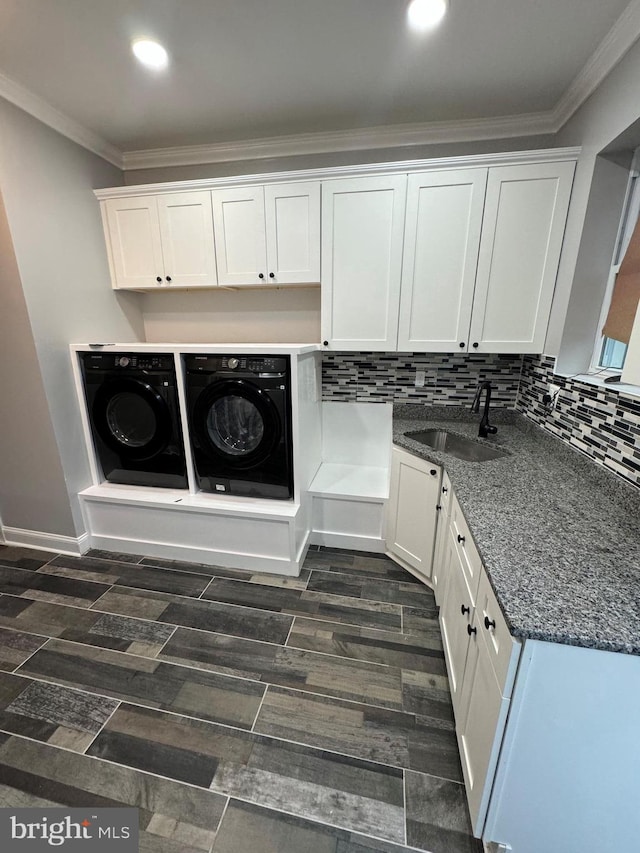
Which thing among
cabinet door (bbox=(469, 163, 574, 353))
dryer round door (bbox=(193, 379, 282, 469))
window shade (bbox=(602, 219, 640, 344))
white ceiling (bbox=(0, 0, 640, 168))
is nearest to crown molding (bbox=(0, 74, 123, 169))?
white ceiling (bbox=(0, 0, 640, 168))

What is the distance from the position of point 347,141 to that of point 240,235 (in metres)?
0.91

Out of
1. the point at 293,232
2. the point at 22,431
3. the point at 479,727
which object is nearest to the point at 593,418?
the point at 479,727

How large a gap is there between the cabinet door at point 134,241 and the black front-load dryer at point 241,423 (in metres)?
0.84

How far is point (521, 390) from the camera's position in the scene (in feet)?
7.38

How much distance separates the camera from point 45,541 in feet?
7.67

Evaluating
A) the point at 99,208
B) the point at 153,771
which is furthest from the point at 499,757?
the point at 99,208

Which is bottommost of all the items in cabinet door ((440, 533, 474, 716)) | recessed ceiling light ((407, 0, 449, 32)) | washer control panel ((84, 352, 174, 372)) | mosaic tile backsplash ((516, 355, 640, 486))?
cabinet door ((440, 533, 474, 716))

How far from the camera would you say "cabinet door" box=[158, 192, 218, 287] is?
2.12m

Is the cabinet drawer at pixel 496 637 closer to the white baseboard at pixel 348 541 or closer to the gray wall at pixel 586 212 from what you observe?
the white baseboard at pixel 348 541

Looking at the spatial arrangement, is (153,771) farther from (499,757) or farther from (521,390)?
(521,390)

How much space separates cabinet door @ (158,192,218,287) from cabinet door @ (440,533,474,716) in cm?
218

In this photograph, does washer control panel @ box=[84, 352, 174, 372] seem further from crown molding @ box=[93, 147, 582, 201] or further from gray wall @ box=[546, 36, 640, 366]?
gray wall @ box=[546, 36, 640, 366]

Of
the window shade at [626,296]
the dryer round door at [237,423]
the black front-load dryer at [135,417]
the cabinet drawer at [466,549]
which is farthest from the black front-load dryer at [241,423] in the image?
the window shade at [626,296]

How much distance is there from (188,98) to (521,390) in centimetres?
263
